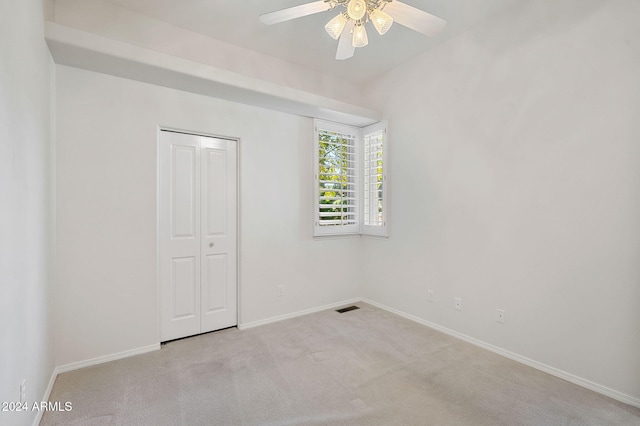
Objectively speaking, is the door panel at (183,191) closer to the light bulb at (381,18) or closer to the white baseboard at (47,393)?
the white baseboard at (47,393)

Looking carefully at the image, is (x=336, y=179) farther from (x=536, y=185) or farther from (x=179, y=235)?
(x=536, y=185)

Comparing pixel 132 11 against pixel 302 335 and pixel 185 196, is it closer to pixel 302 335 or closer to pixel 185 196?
pixel 185 196

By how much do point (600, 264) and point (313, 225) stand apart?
268cm

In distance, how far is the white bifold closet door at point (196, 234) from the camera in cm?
288

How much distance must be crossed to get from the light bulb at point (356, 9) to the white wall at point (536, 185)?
5.11 ft

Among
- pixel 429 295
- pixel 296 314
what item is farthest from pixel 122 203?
pixel 429 295

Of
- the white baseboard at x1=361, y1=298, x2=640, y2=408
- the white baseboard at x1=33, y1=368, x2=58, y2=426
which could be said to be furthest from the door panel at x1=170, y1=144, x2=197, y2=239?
the white baseboard at x1=361, y1=298, x2=640, y2=408

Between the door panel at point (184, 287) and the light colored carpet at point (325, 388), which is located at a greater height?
the door panel at point (184, 287)

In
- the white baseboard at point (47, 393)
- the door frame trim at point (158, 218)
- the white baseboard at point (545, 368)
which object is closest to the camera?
the white baseboard at point (47, 393)

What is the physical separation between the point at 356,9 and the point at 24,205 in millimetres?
2211

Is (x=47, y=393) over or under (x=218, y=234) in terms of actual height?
under

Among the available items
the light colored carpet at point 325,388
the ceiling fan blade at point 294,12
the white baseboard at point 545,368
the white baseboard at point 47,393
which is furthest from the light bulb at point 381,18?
the white baseboard at point 47,393

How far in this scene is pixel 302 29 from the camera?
9.24ft

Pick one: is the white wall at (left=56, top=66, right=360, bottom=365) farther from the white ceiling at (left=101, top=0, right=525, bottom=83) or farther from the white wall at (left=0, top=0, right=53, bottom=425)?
the white ceiling at (left=101, top=0, right=525, bottom=83)
